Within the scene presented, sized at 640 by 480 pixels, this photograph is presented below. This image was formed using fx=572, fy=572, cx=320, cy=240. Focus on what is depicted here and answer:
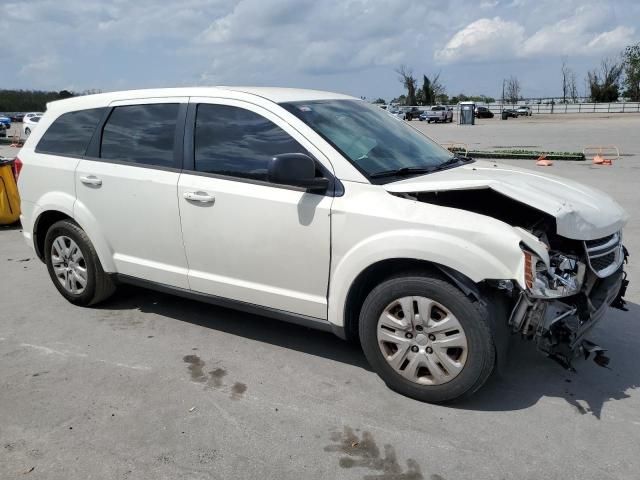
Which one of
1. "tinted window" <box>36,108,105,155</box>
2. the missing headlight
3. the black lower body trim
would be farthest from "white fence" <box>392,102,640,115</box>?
the missing headlight

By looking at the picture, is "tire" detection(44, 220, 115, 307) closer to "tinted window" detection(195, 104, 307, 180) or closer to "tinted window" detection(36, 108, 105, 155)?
"tinted window" detection(36, 108, 105, 155)

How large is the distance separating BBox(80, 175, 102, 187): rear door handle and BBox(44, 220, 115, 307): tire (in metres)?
0.45

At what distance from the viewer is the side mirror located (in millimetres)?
3357

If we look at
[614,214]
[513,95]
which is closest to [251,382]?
[614,214]

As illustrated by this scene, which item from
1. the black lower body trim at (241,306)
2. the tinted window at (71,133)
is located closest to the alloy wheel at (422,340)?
the black lower body trim at (241,306)

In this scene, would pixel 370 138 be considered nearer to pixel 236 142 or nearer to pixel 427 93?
pixel 236 142

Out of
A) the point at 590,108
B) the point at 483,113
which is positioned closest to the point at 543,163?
the point at 483,113

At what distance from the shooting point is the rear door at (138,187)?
420cm

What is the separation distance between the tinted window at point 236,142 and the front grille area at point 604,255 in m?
1.85

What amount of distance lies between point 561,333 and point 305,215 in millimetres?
1626

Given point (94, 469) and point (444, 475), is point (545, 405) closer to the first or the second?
point (444, 475)

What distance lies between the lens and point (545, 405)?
3.41m

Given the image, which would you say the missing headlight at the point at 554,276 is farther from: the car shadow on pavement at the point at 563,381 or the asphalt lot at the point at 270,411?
the asphalt lot at the point at 270,411

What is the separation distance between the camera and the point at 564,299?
10.8 ft
